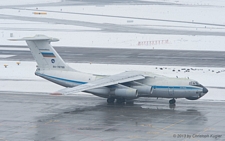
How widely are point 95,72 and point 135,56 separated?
13019 millimetres

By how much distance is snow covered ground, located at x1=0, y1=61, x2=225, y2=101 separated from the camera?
4850cm

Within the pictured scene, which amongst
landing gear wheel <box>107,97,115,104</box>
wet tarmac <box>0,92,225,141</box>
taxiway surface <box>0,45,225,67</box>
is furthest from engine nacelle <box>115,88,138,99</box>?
taxiway surface <box>0,45,225,67</box>

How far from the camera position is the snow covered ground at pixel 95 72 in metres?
48.5

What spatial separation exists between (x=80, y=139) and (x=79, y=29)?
227 feet

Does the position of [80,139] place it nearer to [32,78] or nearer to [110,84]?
[110,84]

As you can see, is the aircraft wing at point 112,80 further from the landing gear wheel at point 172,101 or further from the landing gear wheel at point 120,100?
the landing gear wheel at point 172,101

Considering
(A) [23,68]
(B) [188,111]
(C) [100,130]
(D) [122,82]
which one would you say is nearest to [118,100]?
(D) [122,82]

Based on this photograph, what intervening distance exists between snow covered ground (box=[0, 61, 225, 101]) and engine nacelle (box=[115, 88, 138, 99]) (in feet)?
23.7

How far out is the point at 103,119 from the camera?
3581cm

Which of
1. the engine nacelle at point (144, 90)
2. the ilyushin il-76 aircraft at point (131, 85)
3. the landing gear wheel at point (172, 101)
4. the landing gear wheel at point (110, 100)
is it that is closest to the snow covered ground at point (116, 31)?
the landing gear wheel at point (172, 101)

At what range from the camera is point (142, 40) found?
83.1 meters

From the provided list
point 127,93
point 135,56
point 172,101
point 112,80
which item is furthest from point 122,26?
point 127,93

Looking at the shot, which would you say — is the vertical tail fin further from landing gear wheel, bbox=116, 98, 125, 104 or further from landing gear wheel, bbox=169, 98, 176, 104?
landing gear wheel, bbox=169, 98, 176, 104

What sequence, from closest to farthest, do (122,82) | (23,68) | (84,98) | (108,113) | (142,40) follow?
(108,113)
(122,82)
(84,98)
(23,68)
(142,40)
